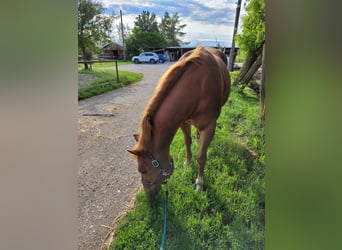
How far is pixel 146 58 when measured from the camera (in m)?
0.89

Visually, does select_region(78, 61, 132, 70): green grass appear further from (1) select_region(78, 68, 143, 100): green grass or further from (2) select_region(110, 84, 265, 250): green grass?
(2) select_region(110, 84, 265, 250): green grass

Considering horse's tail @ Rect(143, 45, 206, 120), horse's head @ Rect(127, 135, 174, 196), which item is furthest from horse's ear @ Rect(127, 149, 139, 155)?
horse's tail @ Rect(143, 45, 206, 120)

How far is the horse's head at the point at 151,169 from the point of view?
0.84 m

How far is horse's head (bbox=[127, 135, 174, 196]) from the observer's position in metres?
0.84

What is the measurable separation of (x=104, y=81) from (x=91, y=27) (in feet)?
0.50

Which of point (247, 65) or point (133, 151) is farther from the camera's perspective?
point (247, 65)

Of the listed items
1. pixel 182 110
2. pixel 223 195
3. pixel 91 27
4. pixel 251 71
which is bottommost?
pixel 223 195

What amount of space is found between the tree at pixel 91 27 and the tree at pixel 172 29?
16 centimetres

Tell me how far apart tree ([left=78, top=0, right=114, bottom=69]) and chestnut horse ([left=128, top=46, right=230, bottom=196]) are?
0.21m

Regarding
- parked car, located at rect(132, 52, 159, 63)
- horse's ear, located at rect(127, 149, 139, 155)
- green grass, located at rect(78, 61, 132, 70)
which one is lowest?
horse's ear, located at rect(127, 149, 139, 155)

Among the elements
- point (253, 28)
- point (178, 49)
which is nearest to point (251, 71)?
point (253, 28)

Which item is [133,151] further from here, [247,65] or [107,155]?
[247,65]

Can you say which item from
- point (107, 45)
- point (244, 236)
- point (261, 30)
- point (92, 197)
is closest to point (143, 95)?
point (107, 45)
